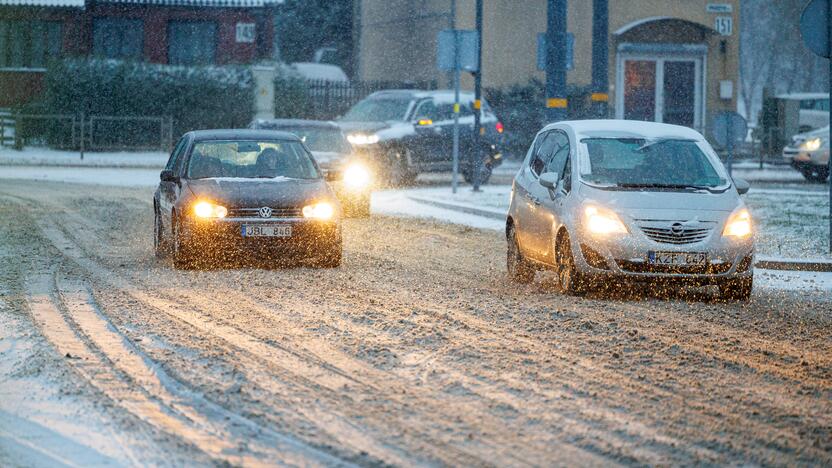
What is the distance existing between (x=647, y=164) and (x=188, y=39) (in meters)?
35.3

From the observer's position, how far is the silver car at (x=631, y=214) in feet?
38.3

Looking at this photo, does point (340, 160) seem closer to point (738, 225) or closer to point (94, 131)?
point (738, 225)

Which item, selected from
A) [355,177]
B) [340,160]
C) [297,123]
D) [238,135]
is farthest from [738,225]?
[297,123]

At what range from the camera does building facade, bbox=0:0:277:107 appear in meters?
45.4

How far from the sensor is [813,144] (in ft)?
102

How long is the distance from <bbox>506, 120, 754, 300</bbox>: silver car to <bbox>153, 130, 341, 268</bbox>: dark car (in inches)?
74.4

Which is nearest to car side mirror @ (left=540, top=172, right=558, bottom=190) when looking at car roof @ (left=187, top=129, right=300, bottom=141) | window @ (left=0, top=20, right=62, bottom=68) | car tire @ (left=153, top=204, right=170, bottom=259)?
car roof @ (left=187, top=129, right=300, bottom=141)

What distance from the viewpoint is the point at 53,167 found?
33.5 metres

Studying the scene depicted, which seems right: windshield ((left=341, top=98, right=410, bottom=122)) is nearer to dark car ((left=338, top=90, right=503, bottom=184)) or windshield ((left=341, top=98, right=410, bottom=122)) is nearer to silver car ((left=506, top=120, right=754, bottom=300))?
dark car ((left=338, top=90, right=503, bottom=184))

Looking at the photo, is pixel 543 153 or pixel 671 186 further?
pixel 543 153

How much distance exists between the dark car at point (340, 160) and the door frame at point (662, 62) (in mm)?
21179

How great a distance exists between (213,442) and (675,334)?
428 cm

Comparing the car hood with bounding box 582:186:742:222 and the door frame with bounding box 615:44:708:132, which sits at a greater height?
the door frame with bounding box 615:44:708:132

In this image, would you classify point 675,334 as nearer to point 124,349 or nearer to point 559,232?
point 559,232
